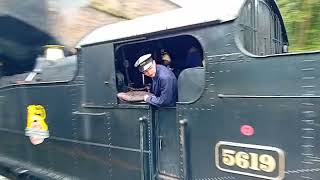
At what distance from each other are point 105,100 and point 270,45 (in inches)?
78.7

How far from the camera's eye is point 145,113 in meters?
4.21

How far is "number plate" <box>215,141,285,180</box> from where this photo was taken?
3.13m

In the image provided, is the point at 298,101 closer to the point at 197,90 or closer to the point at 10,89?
the point at 197,90


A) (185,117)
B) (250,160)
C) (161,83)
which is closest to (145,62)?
(161,83)

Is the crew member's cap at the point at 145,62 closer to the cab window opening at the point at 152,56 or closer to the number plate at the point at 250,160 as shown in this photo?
the cab window opening at the point at 152,56

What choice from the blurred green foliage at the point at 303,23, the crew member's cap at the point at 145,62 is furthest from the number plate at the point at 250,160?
the blurred green foliage at the point at 303,23

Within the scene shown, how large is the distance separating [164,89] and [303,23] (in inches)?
170

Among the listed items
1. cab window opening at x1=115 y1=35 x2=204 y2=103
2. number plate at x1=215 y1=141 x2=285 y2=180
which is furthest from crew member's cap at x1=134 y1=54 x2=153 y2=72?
number plate at x1=215 y1=141 x2=285 y2=180

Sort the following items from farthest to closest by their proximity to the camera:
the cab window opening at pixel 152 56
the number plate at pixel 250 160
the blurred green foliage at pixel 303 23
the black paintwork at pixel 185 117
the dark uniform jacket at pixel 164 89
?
the blurred green foliage at pixel 303 23 < the cab window opening at pixel 152 56 < the dark uniform jacket at pixel 164 89 < the number plate at pixel 250 160 < the black paintwork at pixel 185 117

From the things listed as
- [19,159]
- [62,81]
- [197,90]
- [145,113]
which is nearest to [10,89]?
[19,159]

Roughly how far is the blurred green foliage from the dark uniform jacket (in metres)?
4.08

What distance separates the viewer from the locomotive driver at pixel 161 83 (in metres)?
4.07

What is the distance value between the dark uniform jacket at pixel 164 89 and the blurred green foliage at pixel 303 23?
13.4ft

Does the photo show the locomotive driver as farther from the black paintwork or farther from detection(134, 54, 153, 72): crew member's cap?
the black paintwork
